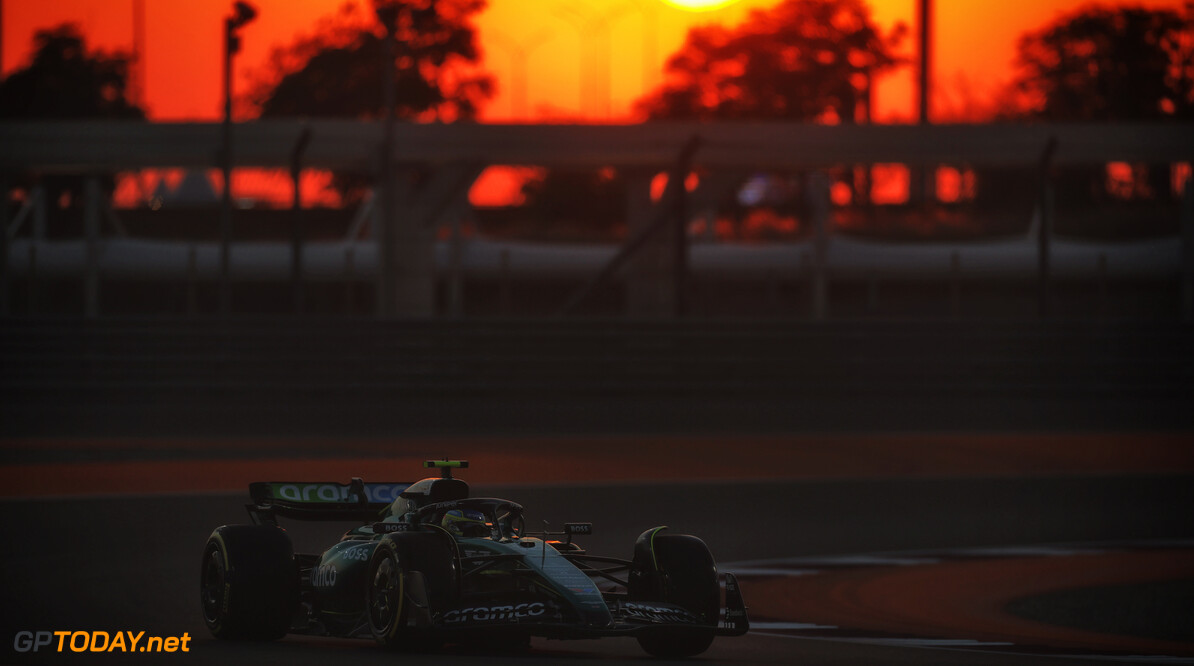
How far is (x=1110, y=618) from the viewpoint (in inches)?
362

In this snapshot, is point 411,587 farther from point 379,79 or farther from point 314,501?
point 379,79

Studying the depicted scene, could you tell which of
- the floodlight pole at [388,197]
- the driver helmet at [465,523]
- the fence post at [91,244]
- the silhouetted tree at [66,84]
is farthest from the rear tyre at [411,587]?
the silhouetted tree at [66,84]

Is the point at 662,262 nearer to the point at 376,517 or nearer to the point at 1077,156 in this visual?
the point at 1077,156

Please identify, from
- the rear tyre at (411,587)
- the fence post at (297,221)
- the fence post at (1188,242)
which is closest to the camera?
the rear tyre at (411,587)

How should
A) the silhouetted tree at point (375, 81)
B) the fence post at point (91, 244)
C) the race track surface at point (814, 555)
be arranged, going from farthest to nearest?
1. the silhouetted tree at point (375, 81)
2. the fence post at point (91, 244)
3. the race track surface at point (814, 555)

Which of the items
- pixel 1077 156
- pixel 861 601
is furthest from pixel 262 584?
pixel 1077 156

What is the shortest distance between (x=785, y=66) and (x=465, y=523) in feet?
214

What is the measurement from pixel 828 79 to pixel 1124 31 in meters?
12.1

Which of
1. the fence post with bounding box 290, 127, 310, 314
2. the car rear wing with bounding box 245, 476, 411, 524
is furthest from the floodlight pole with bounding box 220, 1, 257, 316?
the car rear wing with bounding box 245, 476, 411, 524

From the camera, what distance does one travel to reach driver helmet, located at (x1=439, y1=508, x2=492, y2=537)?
701cm

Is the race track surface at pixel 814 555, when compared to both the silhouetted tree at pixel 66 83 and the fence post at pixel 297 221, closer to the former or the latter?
the fence post at pixel 297 221

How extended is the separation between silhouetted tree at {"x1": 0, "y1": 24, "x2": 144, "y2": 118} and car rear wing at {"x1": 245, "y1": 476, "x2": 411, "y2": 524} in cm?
5452

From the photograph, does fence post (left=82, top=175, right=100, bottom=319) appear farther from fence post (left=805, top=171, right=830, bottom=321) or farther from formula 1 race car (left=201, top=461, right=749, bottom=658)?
formula 1 race car (left=201, top=461, right=749, bottom=658)

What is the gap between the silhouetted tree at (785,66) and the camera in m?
69.9
